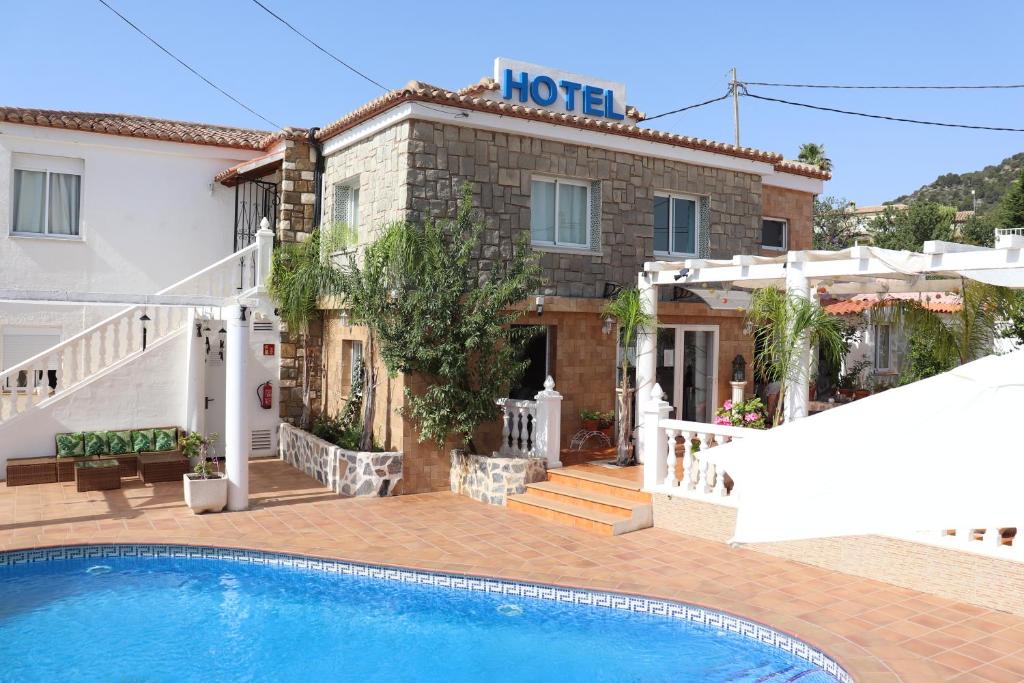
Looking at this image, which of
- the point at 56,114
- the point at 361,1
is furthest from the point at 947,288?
the point at 56,114

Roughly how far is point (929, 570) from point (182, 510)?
11.5m

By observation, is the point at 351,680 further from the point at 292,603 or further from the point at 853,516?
the point at 853,516

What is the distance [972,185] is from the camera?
92.1 metres

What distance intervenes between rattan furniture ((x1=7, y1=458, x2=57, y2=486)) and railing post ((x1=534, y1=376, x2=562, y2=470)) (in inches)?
373

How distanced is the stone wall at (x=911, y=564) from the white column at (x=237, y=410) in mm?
7759

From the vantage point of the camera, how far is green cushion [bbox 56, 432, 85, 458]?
16.0 m

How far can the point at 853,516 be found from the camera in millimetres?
3559

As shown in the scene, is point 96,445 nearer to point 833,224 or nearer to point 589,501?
point 589,501

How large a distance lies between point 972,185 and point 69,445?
100.0m

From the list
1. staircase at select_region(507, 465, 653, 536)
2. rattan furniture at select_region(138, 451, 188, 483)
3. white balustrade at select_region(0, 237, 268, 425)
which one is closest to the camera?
staircase at select_region(507, 465, 653, 536)

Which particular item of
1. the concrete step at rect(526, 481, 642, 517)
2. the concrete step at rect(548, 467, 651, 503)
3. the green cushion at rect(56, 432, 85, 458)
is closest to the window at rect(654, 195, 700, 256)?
the concrete step at rect(548, 467, 651, 503)

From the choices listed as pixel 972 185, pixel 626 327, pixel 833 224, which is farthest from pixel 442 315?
pixel 972 185

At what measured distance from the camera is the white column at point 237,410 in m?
13.7

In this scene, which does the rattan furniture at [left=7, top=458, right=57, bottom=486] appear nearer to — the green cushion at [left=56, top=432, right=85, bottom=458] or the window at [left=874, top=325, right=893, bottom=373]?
the green cushion at [left=56, top=432, right=85, bottom=458]
